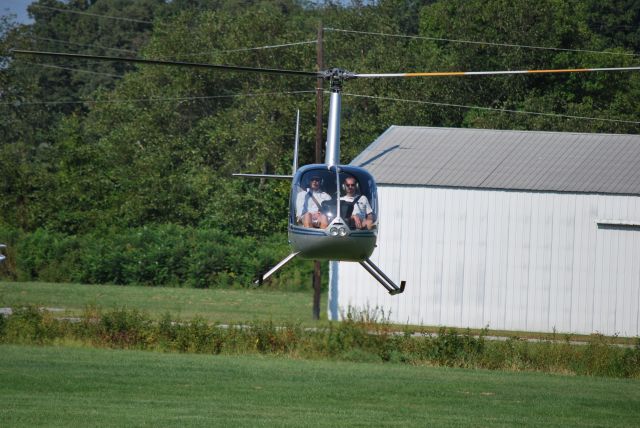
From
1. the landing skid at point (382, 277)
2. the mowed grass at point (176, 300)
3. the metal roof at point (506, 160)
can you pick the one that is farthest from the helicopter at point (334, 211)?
the metal roof at point (506, 160)

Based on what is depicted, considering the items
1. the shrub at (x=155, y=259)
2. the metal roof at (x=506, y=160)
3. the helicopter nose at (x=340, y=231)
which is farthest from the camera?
the shrub at (x=155, y=259)

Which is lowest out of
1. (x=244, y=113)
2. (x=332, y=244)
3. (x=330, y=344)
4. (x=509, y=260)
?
(x=330, y=344)

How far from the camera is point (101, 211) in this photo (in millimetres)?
51438

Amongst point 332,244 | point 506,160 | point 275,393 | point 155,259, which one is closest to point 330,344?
point 275,393

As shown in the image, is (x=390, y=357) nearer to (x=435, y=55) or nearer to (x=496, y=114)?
(x=496, y=114)

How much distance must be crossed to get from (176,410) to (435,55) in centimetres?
4436

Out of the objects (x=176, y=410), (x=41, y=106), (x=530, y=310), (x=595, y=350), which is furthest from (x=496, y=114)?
(x=41, y=106)

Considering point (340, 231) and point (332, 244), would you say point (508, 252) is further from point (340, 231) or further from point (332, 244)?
point (340, 231)

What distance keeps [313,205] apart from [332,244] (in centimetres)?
66

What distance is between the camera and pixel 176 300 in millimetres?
39188

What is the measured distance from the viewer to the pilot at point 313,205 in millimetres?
16094

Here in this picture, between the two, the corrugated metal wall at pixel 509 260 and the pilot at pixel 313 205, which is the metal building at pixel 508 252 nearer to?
the corrugated metal wall at pixel 509 260

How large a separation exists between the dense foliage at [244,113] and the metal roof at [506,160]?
11.1m

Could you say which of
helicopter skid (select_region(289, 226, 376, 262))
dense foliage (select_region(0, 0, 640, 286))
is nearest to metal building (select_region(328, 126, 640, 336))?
dense foliage (select_region(0, 0, 640, 286))
